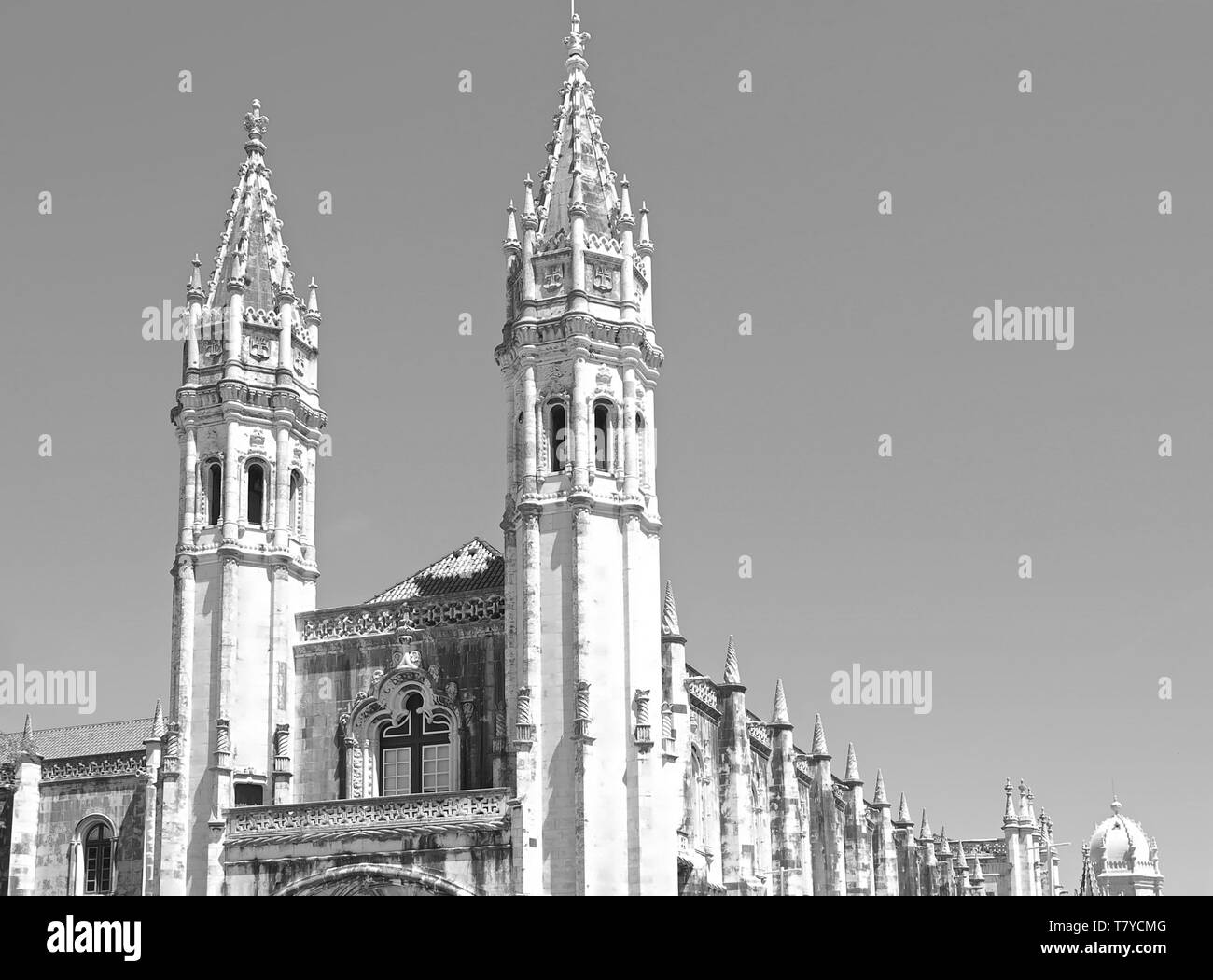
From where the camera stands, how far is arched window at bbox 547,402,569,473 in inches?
1934

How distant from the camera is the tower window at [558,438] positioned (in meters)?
49.1

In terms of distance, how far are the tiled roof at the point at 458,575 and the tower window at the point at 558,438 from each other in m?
3.91

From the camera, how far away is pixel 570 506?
4784 centimetres

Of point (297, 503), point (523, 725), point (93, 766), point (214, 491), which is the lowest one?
point (93, 766)

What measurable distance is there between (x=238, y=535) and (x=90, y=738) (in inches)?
725

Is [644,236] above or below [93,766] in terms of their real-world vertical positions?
above

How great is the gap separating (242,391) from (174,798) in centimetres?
1208

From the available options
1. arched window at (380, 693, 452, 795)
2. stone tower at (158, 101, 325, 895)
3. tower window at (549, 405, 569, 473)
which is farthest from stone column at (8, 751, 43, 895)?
tower window at (549, 405, 569, 473)

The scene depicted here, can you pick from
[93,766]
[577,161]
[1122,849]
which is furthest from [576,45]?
[1122,849]

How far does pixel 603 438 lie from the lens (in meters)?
49.7

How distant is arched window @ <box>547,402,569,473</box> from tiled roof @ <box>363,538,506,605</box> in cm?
392

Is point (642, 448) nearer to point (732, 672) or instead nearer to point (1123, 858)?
point (732, 672)

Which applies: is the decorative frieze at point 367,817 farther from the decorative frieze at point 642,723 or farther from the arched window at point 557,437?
the arched window at point 557,437
